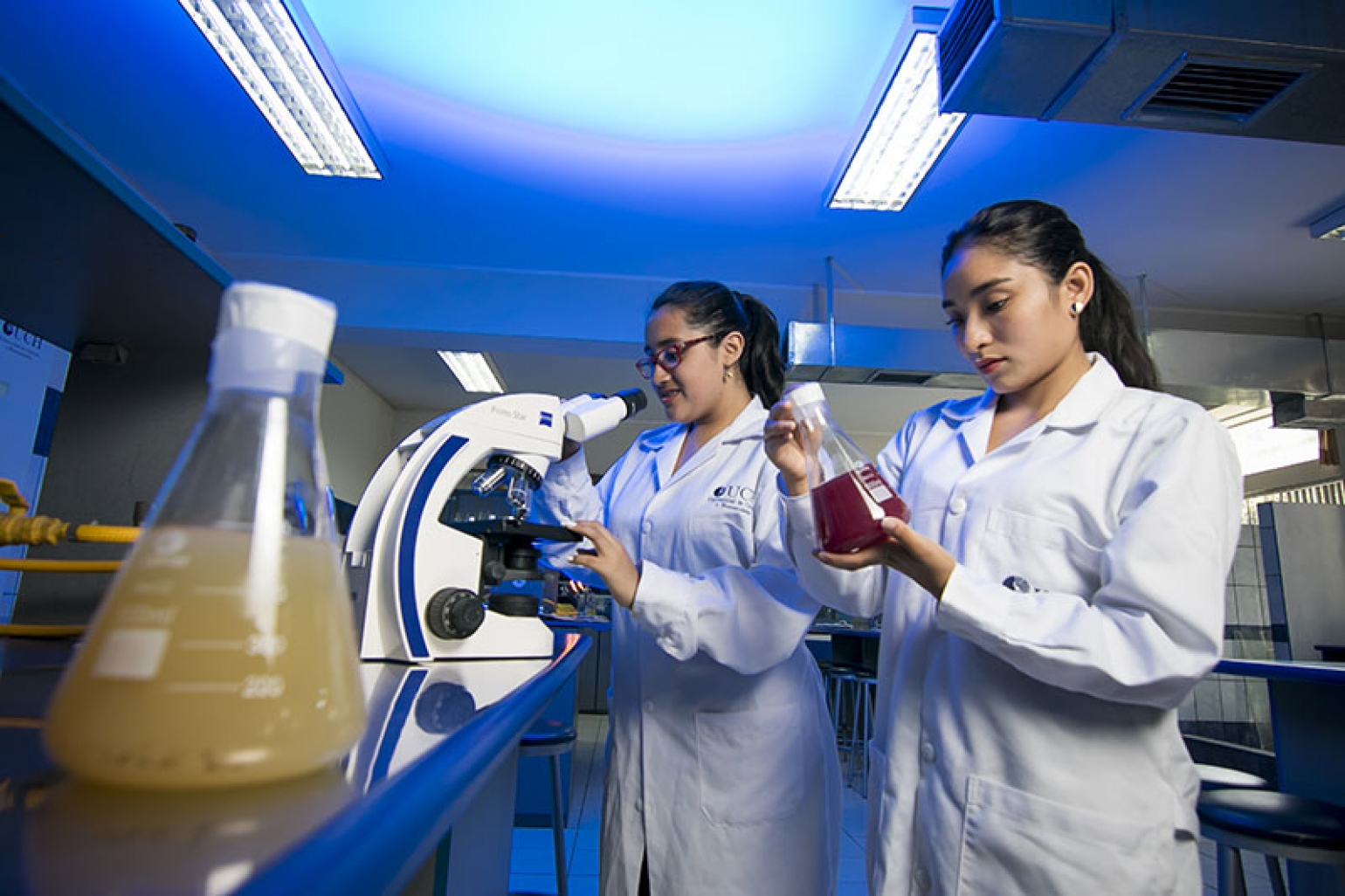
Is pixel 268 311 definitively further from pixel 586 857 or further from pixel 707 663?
pixel 586 857

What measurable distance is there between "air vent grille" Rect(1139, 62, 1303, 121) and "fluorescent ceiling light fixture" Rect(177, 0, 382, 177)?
9.63ft

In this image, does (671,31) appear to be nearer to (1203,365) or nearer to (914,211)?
(914,211)

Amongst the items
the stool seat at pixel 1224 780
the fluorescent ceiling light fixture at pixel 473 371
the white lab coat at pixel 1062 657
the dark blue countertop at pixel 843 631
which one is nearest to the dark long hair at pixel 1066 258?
the white lab coat at pixel 1062 657

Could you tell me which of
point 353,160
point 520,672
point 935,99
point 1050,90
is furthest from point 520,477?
point 353,160

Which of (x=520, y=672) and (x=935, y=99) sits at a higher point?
(x=935, y=99)

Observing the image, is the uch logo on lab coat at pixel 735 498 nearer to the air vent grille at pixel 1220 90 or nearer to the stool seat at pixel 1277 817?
the stool seat at pixel 1277 817

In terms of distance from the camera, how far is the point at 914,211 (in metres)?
4.13

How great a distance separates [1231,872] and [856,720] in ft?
12.9

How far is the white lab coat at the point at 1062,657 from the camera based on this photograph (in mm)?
911

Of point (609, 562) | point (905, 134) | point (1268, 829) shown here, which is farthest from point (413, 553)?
point (905, 134)

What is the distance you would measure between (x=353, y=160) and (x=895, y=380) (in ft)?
11.1

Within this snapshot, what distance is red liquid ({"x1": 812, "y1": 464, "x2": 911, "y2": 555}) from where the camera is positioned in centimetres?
94

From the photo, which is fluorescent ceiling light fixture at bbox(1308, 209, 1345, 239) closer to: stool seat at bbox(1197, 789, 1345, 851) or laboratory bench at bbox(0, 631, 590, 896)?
stool seat at bbox(1197, 789, 1345, 851)

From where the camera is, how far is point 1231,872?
182cm
